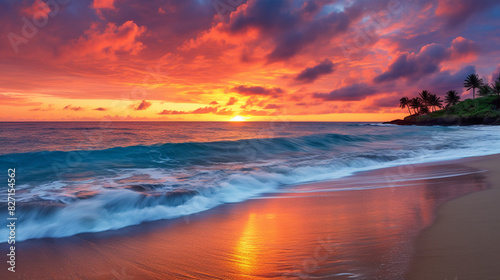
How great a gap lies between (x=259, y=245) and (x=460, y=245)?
2.41 metres

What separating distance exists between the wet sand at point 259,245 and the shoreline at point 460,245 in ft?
0.31

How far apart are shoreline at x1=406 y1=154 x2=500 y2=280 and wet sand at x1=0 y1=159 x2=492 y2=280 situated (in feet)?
0.31

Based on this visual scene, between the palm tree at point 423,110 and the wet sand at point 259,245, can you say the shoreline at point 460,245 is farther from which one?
the palm tree at point 423,110

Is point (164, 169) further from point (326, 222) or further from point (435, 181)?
A: point (435, 181)

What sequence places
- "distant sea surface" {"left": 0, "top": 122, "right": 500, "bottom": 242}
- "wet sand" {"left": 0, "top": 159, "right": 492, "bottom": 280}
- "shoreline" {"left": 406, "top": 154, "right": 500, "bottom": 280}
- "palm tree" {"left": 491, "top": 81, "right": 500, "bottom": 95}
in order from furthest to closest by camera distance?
"palm tree" {"left": 491, "top": 81, "right": 500, "bottom": 95} → "distant sea surface" {"left": 0, "top": 122, "right": 500, "bottom": 242} → "wet sand" {"left": 0, "top": 159, "right": 492, "bottom": 280} → "shoreline" {"left": 406, "top": 154, "right": 500, "bottom": 280}

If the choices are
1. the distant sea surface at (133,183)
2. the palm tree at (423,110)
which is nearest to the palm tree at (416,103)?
the palm tree at (423,110)

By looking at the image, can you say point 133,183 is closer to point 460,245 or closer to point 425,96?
point 460,245

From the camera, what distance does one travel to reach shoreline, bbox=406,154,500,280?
2.80 m

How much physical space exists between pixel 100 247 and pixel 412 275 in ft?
12.5

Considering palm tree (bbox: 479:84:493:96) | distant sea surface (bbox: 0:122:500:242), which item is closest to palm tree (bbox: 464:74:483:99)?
palm tree (bbox: 479:84:493:96)

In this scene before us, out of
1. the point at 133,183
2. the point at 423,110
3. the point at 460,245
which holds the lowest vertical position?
the point at 460,245

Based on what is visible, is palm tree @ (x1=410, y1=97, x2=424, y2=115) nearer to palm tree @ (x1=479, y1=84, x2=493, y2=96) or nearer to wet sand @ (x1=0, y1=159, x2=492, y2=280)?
palm tree @ (x1=479, y1=84, x2=493, y2=96)

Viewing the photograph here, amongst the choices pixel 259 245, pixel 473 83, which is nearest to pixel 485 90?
pixel 473 83

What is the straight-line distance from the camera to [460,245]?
342 centimetres
